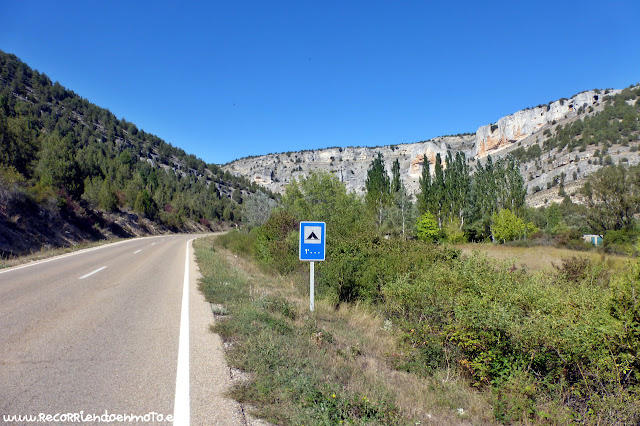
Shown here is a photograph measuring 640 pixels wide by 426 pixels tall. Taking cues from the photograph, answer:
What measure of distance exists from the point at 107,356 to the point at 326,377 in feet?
9.09

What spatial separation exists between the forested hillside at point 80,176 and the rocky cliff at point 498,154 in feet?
61.2

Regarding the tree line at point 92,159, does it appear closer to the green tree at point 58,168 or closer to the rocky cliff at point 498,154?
the green tree at point 58,168

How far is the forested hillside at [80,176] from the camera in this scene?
81.5ft

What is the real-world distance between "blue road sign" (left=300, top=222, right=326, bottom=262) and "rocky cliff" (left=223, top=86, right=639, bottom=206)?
1981cm

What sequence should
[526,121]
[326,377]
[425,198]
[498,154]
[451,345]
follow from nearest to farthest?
[326,377] → [451,345] → [425,198] → [498,154] → [526,121]

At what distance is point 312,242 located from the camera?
7.56 metres

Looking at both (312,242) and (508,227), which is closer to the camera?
(312,242)

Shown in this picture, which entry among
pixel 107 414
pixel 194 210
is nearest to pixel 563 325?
pixel 107 414

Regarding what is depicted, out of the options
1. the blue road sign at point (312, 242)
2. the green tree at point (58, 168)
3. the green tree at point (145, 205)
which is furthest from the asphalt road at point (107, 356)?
the green tree at point (145, 205)

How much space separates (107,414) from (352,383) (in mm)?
2476

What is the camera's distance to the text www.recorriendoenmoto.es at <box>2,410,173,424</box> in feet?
9.43

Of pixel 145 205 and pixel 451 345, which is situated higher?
pixel 145 205

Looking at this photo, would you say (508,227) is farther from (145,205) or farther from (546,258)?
(145,205)

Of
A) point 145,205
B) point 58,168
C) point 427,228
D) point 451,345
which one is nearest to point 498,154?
point 427,228
